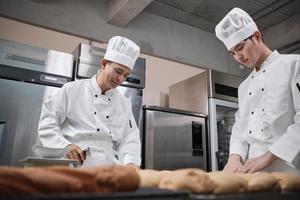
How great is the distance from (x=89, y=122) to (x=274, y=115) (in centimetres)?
101

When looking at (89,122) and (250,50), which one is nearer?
(250,50)

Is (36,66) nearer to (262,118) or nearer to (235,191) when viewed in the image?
(262,118)

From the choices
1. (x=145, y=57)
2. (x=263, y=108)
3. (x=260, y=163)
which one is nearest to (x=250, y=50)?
Result: (x=263, y=108)

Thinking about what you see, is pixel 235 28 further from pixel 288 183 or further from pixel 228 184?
pixel 228 184

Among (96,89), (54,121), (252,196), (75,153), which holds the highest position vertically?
(96,89)

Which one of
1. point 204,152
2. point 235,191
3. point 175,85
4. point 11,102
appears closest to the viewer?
point 235,191

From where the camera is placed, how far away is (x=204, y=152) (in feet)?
9.64

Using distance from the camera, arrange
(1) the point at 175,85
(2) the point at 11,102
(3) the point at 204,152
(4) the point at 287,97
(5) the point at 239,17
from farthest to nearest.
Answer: (1) the point at 175,85
(3) the point at 204,152
(2) the point at 11,102
(5) the point at 239,17
(4) the point at 287,97

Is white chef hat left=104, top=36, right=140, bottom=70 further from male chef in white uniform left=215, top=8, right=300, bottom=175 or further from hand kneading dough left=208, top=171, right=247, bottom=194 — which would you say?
hand kneading dough left=208, top=171, right=247, bottom=194

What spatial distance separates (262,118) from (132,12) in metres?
2.17

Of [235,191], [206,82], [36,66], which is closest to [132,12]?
[206,82]

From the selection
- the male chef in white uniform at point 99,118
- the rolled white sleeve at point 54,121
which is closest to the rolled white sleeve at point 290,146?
the male chef in white uniform at point 99,118

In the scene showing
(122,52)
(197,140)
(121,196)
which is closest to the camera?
(121,196)

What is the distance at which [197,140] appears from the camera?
9.67ft
